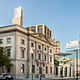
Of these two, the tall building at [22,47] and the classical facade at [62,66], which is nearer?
the tall building at [22,47]

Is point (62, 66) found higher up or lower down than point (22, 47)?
lower down

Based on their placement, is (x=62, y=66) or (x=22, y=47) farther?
(x=62, y=66)

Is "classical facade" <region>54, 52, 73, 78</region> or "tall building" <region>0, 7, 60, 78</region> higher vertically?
"tall building" <region>0, 7, 60, 78</region>

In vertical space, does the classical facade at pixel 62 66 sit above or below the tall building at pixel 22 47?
below

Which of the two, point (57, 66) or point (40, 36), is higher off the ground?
point (40, 36)

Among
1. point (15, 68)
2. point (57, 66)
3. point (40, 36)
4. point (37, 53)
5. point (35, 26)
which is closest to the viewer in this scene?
point (15, 68)

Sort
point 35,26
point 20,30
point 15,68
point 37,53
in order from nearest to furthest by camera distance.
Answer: point 15,68, point 20,30, point 37,53, point 35,26

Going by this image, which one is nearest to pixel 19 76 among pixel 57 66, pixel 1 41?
pixel 1 41

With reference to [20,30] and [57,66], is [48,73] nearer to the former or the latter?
[57,66]

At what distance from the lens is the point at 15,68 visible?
50344 mm

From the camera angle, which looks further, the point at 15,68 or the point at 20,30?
the point at 20,30

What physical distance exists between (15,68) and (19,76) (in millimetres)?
3067

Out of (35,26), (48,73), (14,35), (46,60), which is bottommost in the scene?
(48,73)

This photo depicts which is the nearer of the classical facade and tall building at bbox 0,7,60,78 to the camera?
tall building at bbox 0,7,60,78
